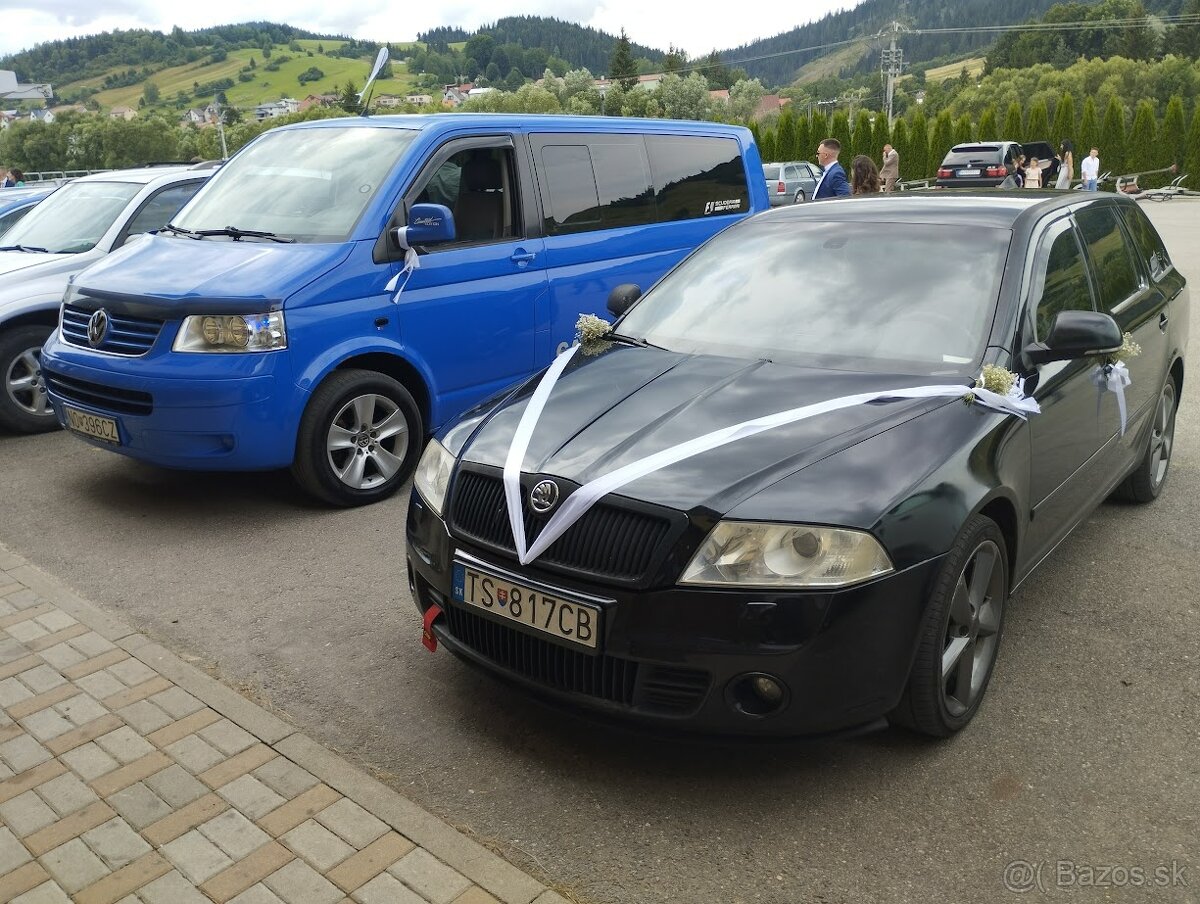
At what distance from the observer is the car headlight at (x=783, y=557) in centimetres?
279

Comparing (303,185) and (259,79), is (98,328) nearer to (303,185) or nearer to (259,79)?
(303,185)

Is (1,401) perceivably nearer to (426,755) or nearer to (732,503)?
(426,755)

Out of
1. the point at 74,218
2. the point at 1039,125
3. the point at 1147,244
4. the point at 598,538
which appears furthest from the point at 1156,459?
the point at 1039,125

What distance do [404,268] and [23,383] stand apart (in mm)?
3385

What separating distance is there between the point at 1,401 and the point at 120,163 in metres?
54.9

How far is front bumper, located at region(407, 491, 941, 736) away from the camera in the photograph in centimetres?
277

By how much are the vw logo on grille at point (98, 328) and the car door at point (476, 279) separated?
1.49 m

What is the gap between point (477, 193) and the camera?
6195 millimetres

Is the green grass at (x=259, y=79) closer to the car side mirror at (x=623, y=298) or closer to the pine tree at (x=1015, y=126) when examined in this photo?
the pine tree at (x=1015, y=126)

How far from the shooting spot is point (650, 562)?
283 cm

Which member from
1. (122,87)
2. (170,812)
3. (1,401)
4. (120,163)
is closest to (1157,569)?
(170,812)

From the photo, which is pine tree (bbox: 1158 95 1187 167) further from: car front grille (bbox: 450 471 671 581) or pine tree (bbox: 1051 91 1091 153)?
car front grille (bbox: 450 471 671 581)

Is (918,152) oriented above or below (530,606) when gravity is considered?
below

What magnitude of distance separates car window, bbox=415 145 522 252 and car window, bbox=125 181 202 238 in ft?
9.57
